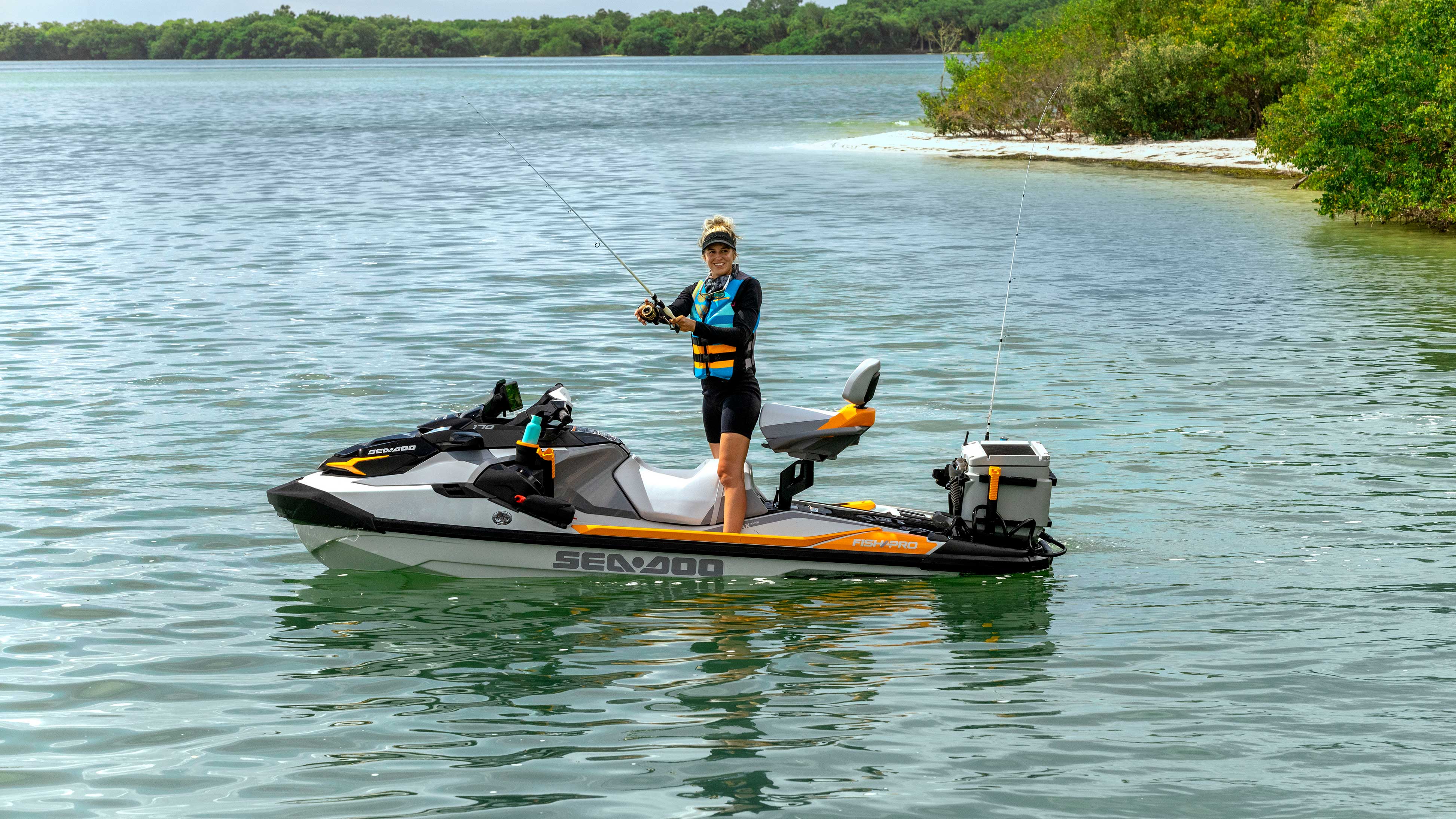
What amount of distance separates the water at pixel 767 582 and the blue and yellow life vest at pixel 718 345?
4.00 feet

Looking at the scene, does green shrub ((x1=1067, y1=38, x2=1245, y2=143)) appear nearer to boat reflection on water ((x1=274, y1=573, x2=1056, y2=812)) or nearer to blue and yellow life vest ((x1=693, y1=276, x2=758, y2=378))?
blue and yellow life vest ((x1=693, y1=276, x2=758, y2=378))

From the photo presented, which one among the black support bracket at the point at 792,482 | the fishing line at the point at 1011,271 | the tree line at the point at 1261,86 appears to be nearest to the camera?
the black support bracket at the point at 792,482

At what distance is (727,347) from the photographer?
750 centimetres

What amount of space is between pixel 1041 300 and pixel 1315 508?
30.3ft

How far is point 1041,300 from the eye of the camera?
1809cm

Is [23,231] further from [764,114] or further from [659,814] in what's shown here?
[764,114]

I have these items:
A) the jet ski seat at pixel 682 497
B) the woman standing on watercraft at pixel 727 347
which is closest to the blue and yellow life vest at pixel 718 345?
the woman standing on watercraft at pixel 727 347

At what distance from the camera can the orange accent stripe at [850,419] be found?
24.2ft

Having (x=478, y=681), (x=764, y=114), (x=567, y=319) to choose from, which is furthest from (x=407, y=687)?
(x=764, y=114)

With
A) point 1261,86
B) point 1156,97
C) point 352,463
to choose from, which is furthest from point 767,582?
point 1261,86

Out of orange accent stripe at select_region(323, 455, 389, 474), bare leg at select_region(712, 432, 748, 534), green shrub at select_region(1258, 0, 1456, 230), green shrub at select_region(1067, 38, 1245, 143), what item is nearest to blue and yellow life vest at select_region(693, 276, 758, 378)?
bare leg at select_region(712, 432, 748, 534)

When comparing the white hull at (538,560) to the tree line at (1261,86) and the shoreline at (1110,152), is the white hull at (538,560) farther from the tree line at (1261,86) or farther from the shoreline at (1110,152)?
the shoreline at (1110,152)

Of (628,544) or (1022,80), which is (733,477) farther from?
(1022,80)

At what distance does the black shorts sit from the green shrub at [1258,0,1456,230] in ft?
62.9
